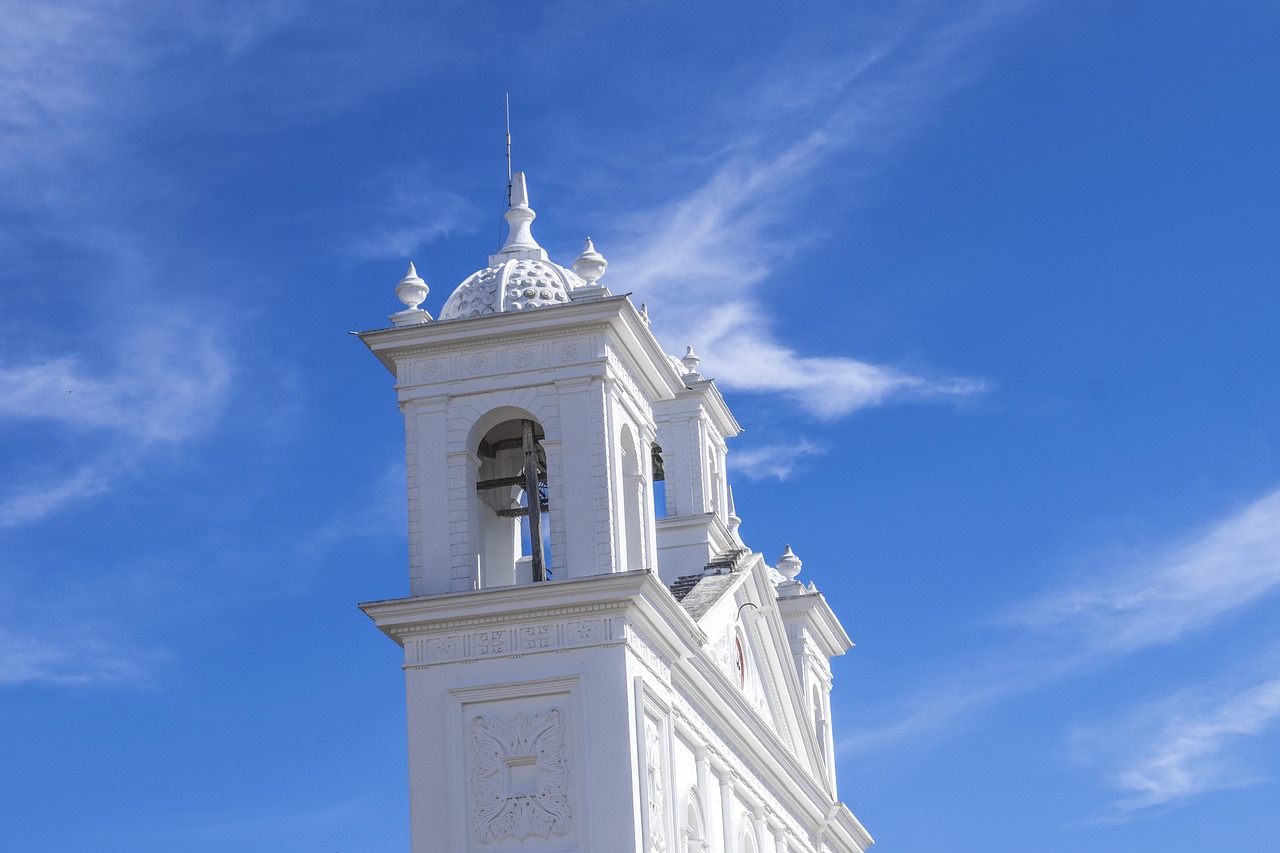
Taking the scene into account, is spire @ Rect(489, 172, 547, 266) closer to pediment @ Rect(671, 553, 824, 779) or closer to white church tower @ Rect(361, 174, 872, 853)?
white church tower @ Rect(361, 174, 872, 853)

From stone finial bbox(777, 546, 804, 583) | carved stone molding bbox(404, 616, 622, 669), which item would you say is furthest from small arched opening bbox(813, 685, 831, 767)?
carved stone molding bbox(404, 616, 622, 669)

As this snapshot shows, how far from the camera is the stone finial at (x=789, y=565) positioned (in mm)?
42062

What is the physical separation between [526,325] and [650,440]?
289 cm

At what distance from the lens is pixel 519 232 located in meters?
32.0

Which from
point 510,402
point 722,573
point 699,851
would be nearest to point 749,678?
point 722,573

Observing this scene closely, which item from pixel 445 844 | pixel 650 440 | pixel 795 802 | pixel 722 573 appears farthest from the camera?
pixel 795 802

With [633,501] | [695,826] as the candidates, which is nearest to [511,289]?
[633,501]

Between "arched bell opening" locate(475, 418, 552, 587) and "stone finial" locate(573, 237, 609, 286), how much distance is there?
6.62 ft

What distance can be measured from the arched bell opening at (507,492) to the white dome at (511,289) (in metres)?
1.54

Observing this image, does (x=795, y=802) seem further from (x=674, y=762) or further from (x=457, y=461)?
(x=457, y=461)

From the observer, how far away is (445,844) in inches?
1070

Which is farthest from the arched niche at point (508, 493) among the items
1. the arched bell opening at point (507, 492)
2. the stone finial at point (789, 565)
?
the stone finial at point (789, 565)

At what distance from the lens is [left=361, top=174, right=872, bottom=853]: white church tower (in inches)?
1078

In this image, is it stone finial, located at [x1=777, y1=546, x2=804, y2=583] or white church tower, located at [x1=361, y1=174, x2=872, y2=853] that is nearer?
white church tower, located at [x1=361, y1=174, x2=872, y2=853]
